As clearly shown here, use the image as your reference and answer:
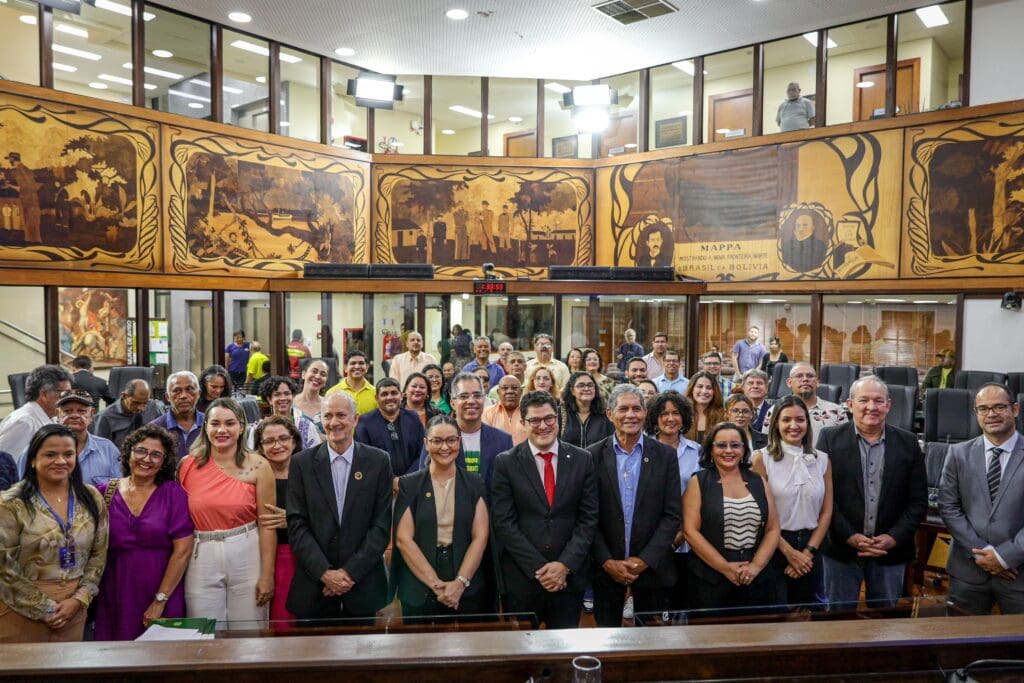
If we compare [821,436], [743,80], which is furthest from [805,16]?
[821,436]

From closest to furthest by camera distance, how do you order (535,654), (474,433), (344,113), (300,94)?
(535,654) → (474,433) → (300,94) → (344,113)

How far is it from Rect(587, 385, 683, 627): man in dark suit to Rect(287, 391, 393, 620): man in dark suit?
116cm

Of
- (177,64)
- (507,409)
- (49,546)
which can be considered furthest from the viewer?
(177,64)

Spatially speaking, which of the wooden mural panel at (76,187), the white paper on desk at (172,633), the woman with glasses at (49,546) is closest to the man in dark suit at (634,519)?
the white paper on desk at (172,633)

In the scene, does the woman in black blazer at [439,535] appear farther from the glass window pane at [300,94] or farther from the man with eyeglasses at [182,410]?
the glass window pane at [300,94]

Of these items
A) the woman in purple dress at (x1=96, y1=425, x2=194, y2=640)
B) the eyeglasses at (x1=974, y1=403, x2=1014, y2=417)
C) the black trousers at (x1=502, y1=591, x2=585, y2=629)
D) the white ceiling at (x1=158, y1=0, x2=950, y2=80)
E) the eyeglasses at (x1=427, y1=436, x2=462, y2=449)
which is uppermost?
the white ceiling at (x1=158, y1=0, x2=950, y2=80)

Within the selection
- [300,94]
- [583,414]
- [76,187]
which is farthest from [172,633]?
[300,94]

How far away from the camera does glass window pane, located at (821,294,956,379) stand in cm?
996

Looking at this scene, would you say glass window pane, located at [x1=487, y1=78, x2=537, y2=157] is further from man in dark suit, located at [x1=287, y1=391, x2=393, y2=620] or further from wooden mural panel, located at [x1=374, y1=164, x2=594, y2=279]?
man in dark suit, located at [x1=287, y1=391, x2=393, y2=620]

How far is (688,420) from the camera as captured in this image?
4.20m

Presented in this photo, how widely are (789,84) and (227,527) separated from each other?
1093 cm

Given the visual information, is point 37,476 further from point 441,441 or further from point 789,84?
point 789,84

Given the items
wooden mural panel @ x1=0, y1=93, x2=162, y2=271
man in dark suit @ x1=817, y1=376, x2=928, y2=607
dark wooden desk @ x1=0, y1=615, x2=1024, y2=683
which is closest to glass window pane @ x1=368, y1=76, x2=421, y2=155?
wooden mural panel @ x1=0, y1=93, x2=162, y2=271

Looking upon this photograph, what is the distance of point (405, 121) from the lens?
1313 centimetres
